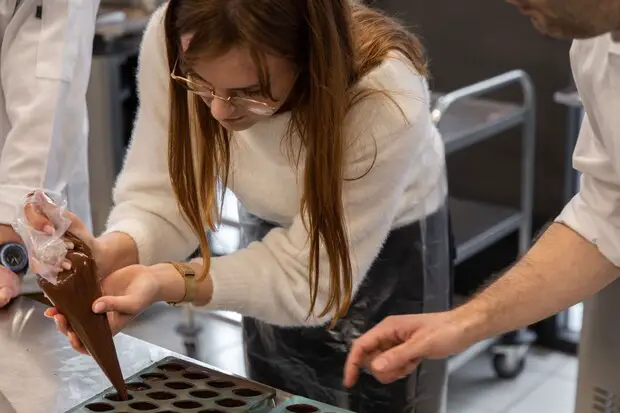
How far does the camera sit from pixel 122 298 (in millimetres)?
1373

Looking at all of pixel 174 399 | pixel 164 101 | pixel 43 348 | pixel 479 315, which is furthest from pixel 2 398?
pixel 479 315

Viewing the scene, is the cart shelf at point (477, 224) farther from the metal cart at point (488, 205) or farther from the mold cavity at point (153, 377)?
the mold cavity at point (153, 377)

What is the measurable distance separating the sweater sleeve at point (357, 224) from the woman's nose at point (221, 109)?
0.19 meters

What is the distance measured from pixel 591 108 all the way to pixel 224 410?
2.07ft

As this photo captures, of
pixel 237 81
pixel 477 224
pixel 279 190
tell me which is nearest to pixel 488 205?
pixel 477 224

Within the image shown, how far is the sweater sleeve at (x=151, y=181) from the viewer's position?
5.21ft

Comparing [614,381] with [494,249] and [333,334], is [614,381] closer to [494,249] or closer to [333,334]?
[333,334]

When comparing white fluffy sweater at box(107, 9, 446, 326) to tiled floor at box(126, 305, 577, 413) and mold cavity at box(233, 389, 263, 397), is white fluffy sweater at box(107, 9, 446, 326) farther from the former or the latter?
tiled floor at box(126, 305, 577, 413)

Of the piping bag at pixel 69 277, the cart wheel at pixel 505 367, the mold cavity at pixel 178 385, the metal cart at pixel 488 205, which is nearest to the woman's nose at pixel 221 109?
the piping bag at pixel 69 277

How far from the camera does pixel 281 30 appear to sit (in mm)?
1302

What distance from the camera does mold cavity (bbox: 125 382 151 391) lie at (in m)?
1.26

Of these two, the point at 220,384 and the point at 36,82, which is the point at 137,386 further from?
the point at 36,82

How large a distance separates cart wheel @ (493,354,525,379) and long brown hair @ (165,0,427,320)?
1.64 metres

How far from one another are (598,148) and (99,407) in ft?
2.48
